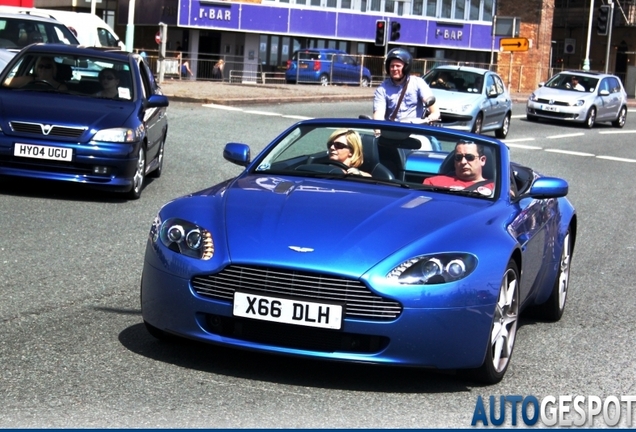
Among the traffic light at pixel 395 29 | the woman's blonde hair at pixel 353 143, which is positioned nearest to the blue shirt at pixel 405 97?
the woman's blonde hair at pixel 353 143

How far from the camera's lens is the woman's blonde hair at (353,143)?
7.37m

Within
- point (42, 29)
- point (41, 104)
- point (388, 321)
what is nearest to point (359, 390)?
point (388, 321)

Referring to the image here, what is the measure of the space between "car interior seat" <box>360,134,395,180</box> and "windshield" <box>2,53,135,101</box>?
21.3ft

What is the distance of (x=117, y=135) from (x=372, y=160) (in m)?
5.81

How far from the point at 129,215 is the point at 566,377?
654cm

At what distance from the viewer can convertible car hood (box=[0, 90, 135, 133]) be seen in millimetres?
12492

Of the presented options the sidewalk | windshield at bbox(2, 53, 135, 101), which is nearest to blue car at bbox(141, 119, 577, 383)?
windshield at bbox(2, 53, 135, 101)

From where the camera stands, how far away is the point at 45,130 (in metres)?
12.4

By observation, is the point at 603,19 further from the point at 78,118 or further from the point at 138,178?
the point at 78,118

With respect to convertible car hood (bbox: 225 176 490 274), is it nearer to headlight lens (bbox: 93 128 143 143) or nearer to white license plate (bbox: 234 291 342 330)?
white license plate (bbox: 234 291 342 330)

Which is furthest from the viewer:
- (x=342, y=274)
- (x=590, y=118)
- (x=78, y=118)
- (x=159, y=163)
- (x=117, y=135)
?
(x=590, y=118)

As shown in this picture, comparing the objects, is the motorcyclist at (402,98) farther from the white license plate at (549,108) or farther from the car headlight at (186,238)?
the white license plate at (549,108)

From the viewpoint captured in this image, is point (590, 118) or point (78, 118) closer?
point (78, 118)

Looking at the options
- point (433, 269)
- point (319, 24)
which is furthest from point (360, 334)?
point (319, 24)
